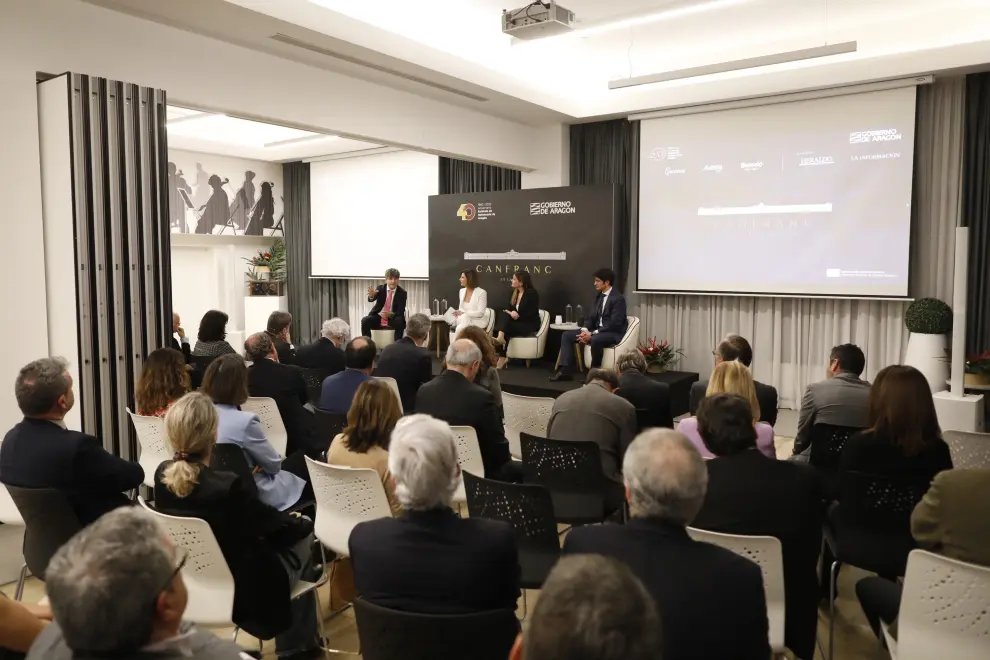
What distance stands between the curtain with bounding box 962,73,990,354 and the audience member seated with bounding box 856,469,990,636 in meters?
5.81

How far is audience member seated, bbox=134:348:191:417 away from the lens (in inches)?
153

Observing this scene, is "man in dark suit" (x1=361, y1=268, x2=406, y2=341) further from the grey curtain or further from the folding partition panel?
the folding partition panel

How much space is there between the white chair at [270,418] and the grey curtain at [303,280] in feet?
26.7

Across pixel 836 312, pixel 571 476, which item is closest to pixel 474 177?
pixel 836 312

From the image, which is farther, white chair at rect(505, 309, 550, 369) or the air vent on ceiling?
white chair at rect(505, 309, 550, 369)

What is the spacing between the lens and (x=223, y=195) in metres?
12.0

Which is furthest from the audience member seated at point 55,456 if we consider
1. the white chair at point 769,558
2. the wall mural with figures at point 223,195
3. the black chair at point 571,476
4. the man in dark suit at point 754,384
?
the wall mural with figures at point 223,195

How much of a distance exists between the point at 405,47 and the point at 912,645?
5.88m

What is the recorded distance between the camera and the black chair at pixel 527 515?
2771mm

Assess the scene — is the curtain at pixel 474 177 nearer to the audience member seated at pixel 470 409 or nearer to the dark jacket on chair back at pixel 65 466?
the audience member seated at pixel 470 409

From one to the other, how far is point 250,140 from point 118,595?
1142 cm

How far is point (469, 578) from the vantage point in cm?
187

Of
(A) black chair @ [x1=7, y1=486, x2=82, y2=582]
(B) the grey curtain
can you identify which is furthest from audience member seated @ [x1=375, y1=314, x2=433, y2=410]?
(B) the grey curtain

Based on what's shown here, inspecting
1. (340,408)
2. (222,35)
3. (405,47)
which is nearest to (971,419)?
(340,408)
